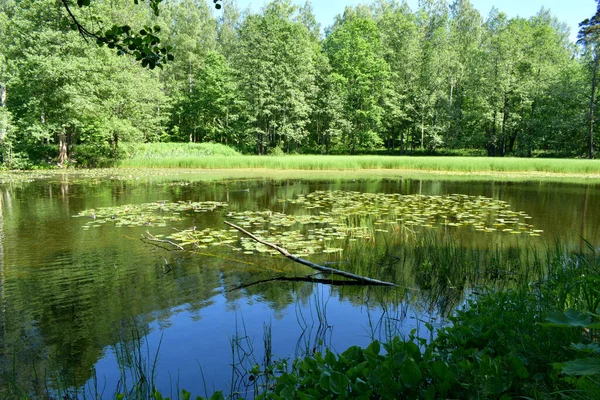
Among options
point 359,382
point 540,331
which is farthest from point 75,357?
point 540,331

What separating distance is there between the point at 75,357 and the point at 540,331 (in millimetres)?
3446

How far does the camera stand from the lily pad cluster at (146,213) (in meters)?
8.89

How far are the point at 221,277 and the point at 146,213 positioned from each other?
527 cm

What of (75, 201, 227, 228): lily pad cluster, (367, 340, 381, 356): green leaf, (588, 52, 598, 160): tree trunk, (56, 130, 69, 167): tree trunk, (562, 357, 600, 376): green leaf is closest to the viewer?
(562, 357, 600, 376): green leaf

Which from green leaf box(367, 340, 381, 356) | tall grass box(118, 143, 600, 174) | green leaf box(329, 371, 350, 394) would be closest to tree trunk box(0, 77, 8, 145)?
tall grass box(118, 143, 600, 174)

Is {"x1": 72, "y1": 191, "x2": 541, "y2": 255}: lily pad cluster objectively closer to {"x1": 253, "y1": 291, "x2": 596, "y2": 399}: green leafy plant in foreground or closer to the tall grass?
{"x1": 253, "y1": 291, "x2": 596, "y2": 399}: green leafy plant in foreground

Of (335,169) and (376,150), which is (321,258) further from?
(376,150)

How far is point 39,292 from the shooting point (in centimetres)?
485

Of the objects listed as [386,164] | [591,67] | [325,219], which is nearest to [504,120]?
[591,67]

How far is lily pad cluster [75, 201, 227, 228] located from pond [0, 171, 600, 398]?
0.18 ft

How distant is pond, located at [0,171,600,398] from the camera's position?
3.41 metres

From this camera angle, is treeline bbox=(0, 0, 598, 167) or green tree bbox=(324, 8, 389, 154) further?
green tree bbox=(324, 8, 389, 154)

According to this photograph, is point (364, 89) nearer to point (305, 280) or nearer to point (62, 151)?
point (62, 151)

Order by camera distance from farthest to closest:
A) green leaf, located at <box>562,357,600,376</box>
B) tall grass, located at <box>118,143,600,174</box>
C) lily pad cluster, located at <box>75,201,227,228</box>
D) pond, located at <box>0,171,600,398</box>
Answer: tall grass, located at <box>118,143,600,174</box>
lily pad cluster, located at <box>75,201,227,228</box>
pond, located at <box>0,171,600,398</box>
green leaf, located at <box>562,357,600,376</box>
